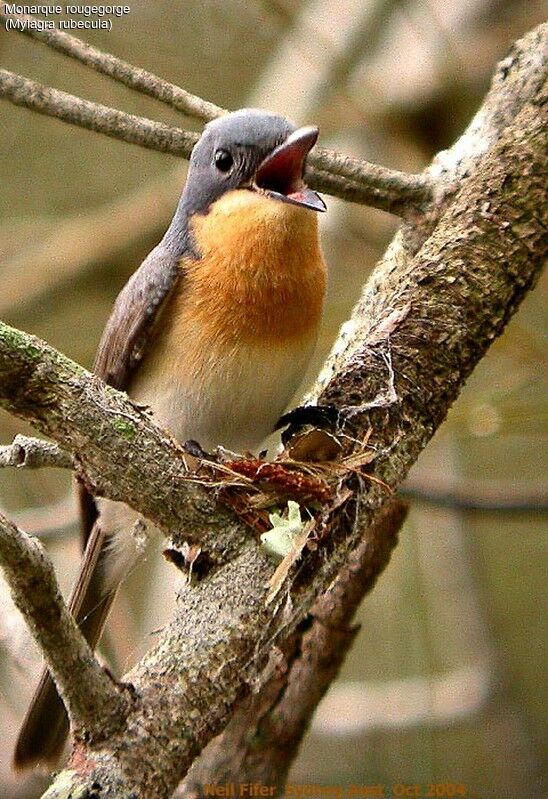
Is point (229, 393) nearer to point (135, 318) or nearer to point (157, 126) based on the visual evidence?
point (135, 318)

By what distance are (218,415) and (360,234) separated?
292 centimetres

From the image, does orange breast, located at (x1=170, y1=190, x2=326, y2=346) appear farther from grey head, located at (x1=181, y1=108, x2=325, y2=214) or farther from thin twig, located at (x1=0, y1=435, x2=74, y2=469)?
thin twig, located at (x1=0, y1=435, x2=74, y2=469)

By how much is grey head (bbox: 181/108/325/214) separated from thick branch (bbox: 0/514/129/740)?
157 cm

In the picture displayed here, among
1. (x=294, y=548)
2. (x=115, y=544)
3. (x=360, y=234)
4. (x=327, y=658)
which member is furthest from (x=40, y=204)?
(x=294, y=548)

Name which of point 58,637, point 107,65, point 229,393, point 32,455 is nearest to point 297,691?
point 229,393

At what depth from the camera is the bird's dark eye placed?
145 inches

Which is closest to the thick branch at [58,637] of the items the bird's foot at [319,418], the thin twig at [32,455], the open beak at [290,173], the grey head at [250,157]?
the thin twig at [32,455]

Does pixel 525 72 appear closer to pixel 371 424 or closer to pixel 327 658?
pixel 371 424

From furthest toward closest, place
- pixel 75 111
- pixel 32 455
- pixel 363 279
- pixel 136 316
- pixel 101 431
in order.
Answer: pixel 363 279, pixel 136 316, pixel 75 111, pixel 32 455, pixel 101 431

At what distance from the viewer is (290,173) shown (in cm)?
357

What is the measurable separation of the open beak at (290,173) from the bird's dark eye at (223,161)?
0.33 feet

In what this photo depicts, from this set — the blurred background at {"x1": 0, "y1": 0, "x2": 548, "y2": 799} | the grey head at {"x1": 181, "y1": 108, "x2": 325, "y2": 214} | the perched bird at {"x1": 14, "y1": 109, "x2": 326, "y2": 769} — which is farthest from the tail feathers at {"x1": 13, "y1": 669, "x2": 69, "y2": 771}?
the grey head at {"x1": 181, "y1": 108, "x2": 325, "y2": 214}

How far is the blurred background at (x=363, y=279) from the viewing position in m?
5.71

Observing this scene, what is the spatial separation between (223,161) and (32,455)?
4.65ft
